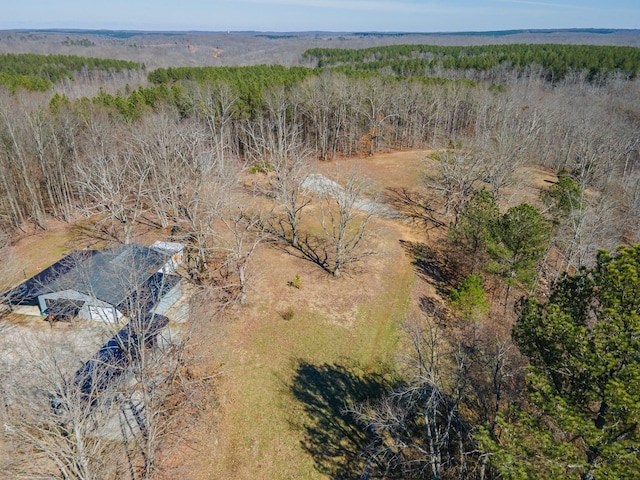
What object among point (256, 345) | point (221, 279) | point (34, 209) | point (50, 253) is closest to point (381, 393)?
point (256, 345)

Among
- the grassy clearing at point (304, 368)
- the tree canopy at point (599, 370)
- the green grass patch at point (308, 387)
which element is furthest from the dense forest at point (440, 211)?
the grassy clearing at point (304, 368)

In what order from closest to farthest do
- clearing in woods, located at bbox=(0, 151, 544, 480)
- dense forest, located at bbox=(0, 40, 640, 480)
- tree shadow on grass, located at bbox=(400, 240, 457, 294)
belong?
1. dense forest, located at bbox=(0, 40, 640, 480)
2. clearing in woods, located at bbox=(0, 151, 544, 480)
3. tree shadow on grass, located at bbox=(400, 240, 457, 294)

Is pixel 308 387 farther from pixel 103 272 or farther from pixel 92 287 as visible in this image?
pixel 103 272

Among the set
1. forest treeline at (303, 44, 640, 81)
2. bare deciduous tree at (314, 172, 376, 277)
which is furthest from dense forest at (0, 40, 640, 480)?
forest treeline at (303, 44, 640, 81)

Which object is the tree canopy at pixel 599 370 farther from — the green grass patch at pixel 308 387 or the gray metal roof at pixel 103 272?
the gray metal roof at pixel 103 272

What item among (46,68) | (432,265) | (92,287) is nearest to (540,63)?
(432,265)

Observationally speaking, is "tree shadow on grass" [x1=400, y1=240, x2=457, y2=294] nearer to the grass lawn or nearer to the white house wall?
the grass lawn
